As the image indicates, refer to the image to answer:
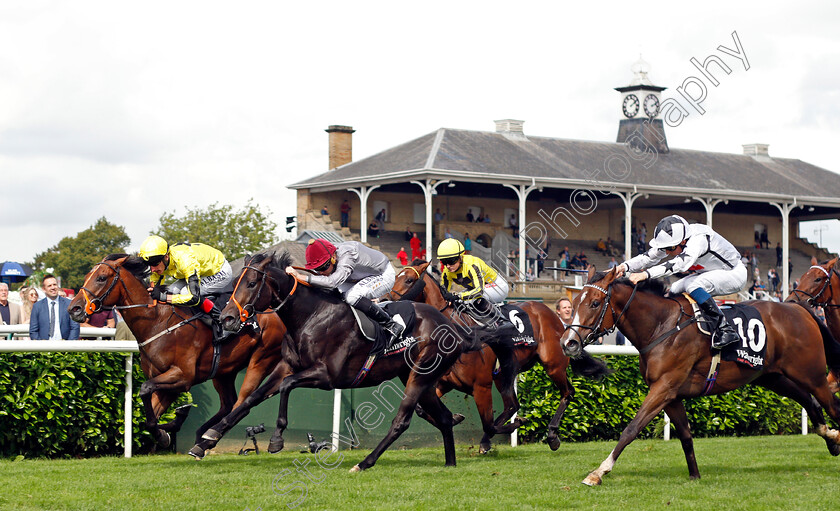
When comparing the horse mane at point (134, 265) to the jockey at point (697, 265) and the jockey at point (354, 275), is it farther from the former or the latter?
the jockey at point (697, 265)

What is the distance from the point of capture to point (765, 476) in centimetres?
666

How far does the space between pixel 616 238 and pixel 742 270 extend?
2941 cm

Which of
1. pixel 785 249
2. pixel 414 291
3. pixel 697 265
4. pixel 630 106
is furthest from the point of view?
pixel 630 106

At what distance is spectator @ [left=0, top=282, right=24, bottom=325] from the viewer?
32.2 feet

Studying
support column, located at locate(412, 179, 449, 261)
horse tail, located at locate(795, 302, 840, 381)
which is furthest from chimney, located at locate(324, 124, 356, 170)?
horse tail, located at locate(795, 302, 840, 381)

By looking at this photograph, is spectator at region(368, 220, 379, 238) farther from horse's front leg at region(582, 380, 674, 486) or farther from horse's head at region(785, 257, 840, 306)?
horse's front leg at region(582, 380, 674, 486)

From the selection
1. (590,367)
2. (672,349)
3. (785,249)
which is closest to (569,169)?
(785,249)

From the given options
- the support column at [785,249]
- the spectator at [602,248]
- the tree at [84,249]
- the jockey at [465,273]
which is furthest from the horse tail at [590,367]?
the tree at [84,249]

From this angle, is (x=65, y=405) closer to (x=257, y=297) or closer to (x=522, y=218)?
(x=257, y=297)

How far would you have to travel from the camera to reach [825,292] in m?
8.70

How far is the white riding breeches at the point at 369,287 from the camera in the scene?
6957mm

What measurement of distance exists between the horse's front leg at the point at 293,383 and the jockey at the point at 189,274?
105cm

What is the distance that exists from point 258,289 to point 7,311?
426 cm

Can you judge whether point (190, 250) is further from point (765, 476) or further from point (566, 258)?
point (566, 258)
